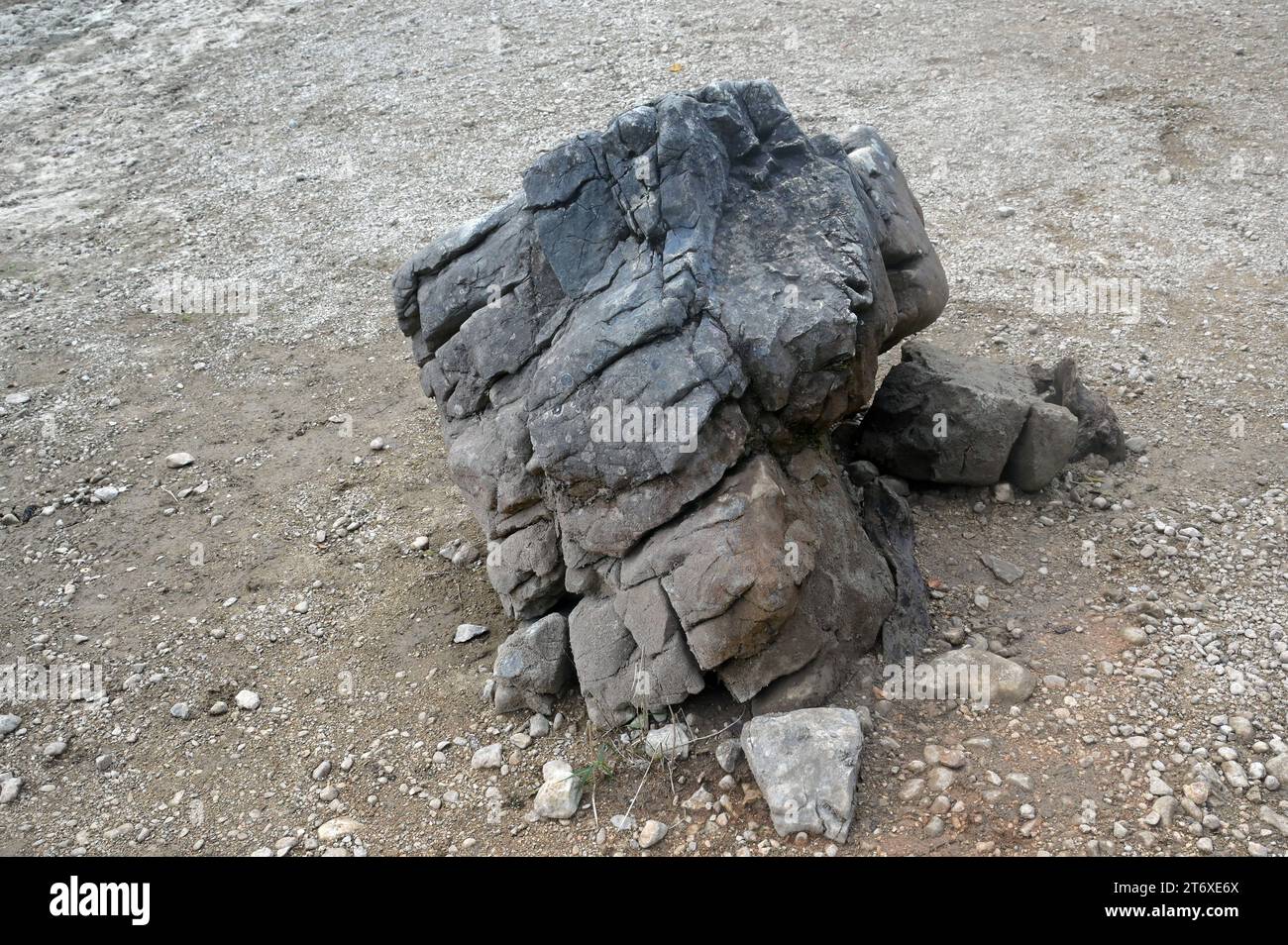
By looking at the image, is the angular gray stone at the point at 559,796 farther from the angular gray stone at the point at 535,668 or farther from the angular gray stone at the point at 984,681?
the angular gray stone at the point at 984,681

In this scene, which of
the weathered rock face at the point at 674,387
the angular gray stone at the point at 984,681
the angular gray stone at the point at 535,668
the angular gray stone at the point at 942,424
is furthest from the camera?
the angular gray stone at the point at 942,424

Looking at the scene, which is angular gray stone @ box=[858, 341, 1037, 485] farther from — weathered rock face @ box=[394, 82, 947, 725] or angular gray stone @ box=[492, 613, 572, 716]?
angular gray stone @ box=[492, 613, 572, 716]

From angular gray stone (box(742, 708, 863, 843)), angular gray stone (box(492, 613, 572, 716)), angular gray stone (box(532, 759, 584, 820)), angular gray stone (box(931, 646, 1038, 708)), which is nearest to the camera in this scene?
angular gray stone (box(742, 708, 863, 843))

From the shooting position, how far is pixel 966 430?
754cm

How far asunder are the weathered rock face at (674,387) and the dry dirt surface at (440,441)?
60 cm

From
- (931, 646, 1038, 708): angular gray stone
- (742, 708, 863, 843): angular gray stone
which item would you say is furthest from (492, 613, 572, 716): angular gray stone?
(931, 646, 1038, 708): angular gray stone

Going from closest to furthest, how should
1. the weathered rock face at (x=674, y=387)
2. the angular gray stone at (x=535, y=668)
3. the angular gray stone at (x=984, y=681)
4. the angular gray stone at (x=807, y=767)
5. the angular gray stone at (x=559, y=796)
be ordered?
the angular gray stone at (x=807, y=767) → the angular gray stone at (x=559, y=796) → the weathered rock face at (x=674, y=387) → the angular gray stone at (x=984, y=681) → the angular gray stone at (x=535, y=668)

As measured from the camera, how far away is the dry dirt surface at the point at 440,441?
591 centimetres

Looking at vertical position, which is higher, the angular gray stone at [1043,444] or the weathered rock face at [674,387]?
the weathered rock face at [674,387]

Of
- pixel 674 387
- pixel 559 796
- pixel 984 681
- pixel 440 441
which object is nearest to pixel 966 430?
pixel 984 681

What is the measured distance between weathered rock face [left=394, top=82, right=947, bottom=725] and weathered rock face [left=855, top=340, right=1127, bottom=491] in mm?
597

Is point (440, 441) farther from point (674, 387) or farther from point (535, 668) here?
point (674, 387)

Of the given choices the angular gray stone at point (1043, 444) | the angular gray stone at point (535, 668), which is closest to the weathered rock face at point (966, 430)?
the angular gray stone at point (1043, 444)

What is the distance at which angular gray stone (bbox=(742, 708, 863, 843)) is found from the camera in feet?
17.8
